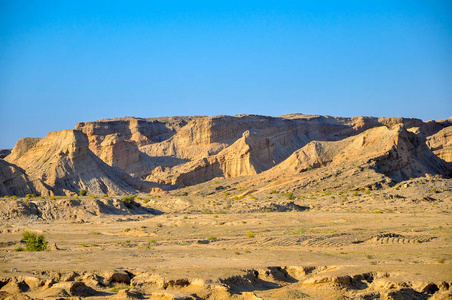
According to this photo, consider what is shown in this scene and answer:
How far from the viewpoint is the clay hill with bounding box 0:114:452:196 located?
168ft

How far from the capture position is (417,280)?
1572 centimetres

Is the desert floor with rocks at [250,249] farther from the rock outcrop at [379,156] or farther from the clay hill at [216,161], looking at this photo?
the clay hill at [216,161]

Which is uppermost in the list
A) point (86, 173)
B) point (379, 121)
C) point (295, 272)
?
point (379, 121)

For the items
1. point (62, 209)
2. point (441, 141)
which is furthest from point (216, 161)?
point (441, 141)

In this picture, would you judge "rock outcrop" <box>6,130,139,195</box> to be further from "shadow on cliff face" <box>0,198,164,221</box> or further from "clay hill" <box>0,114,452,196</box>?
"shadow on cliff face" <box>0,198,164,221</box>

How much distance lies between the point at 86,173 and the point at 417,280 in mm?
47827

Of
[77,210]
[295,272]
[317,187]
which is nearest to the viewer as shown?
[295,272]

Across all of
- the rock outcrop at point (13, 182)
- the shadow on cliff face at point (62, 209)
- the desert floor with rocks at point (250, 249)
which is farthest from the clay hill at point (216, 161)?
the shadow on cliff face at point (62, 209)

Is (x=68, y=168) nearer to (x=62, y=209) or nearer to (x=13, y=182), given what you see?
(x=13, y=182)

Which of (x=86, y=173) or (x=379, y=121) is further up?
(x=379, y=121)

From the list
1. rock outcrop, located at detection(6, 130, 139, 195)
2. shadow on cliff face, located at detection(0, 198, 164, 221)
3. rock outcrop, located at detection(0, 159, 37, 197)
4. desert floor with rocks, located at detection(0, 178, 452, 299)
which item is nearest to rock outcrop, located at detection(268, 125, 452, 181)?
desert floor with rocks, located at detection(0, 178, 452, 299)

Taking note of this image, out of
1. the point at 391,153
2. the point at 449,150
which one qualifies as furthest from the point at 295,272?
the point at 449,150

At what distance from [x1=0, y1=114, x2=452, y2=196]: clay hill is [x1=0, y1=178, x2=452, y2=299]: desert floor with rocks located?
22.3ft

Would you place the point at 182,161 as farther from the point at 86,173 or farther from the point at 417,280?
the point at 417,280
